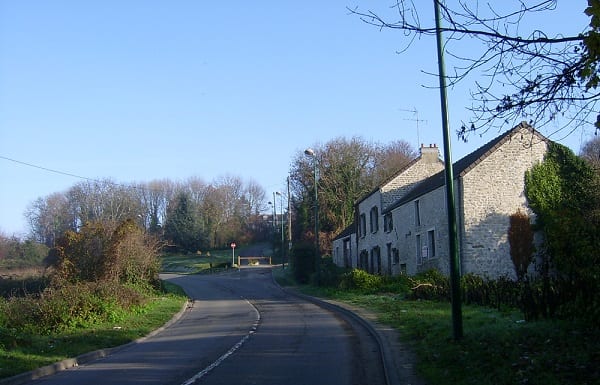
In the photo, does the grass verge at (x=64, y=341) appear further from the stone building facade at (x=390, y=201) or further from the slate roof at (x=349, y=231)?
the slate roof at (x=349, y=231)

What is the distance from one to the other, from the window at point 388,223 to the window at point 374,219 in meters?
1.84

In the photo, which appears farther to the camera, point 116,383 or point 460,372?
point 116,383

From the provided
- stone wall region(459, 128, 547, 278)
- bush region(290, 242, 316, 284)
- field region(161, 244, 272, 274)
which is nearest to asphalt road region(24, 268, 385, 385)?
stone wall region(459, 128, 547, 278)

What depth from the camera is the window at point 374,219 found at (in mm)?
44412

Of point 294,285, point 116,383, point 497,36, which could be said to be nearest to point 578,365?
point 497,36

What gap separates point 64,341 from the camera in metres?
16.3

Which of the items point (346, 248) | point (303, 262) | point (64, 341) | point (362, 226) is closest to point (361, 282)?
point (303, 262)

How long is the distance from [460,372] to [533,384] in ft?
5.69

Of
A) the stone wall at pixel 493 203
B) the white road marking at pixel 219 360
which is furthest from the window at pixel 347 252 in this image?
the white road marking at pixel 219 360

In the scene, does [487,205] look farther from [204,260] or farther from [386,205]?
[204,260]

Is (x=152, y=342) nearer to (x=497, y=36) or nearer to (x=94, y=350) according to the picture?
(x=94, y=350)

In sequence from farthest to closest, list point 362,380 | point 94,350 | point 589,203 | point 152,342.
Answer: point 589,203
point 152,342
point 94,350
point 362,380

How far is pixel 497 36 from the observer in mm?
7273

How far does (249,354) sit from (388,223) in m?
28.8
